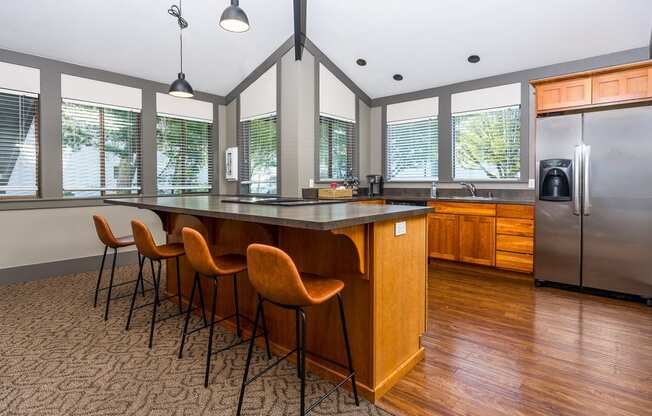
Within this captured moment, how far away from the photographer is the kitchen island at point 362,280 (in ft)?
6.18

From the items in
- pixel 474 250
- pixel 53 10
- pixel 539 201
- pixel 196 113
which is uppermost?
Answer: pixel 53 10

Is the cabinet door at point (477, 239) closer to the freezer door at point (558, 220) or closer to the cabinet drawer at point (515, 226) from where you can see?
the cabinet drawer at point (515, 226)

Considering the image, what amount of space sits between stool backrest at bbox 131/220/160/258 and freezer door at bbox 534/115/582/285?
3.76 meters

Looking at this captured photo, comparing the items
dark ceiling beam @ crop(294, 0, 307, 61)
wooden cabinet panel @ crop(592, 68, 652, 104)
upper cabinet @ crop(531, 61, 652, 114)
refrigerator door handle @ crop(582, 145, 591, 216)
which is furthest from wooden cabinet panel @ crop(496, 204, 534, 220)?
dark ceiling beam @ crop(294, 0, 307, 61)

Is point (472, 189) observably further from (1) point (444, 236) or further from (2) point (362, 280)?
(2) point (362, 280)

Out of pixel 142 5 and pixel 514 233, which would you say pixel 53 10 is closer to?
pixel 142 5

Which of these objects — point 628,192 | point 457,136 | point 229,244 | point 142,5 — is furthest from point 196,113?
point 628,192

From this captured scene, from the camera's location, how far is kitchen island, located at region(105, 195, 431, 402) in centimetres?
188

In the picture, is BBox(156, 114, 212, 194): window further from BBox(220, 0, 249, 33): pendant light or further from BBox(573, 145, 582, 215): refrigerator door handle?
BBox(573, 145, 582, 215): refrigerator door handle

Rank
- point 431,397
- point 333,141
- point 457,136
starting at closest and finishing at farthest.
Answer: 1. point 431,397
2. point 457,136
3. point 333,141

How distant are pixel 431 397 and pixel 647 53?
4296 mm

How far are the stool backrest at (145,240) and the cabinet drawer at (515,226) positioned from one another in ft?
12.0

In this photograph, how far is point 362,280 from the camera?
1968mm

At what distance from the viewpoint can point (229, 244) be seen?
9.32ft
